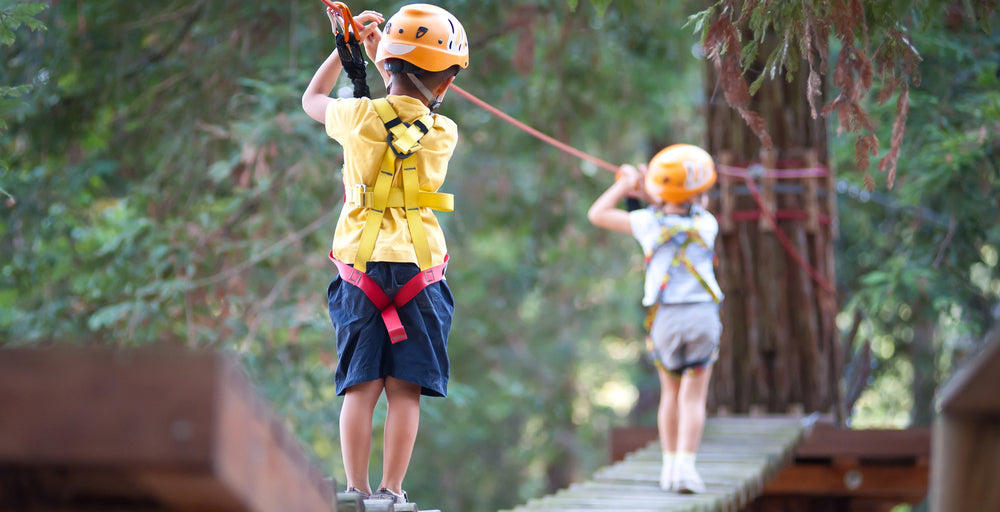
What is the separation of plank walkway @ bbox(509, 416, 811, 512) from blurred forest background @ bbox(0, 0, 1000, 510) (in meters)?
1.78

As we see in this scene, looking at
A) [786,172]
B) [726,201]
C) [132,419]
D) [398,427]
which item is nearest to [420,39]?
[398,427]

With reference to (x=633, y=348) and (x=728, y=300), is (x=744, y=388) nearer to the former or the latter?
(x=728, y=300)

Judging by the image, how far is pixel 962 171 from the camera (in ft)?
20.9

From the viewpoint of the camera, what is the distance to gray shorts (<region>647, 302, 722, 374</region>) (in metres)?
4.88

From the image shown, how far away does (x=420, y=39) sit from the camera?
3324 mm

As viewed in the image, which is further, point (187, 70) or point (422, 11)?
point (187, 70)

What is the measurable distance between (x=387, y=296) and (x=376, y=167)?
1.42 ft

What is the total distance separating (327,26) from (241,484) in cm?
655

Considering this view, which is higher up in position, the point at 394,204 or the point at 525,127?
the point at 525,127

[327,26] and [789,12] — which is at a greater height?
[327,26]

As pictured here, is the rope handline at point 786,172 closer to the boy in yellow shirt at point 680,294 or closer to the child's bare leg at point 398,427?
the boy in yellow shirt at point 680,294

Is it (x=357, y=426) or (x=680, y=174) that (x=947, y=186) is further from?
(x=357, y=426)

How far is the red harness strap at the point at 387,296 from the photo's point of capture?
10.4ft

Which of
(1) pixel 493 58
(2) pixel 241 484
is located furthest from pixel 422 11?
(1) pixel 493 58
